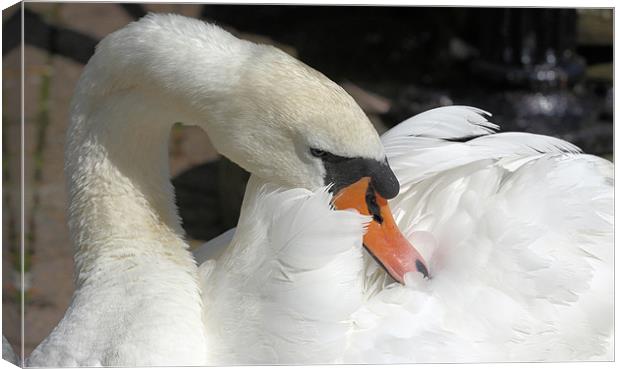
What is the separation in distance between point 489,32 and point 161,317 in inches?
76.7

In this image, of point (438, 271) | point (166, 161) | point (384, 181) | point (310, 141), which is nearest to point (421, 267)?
point (438, 271)

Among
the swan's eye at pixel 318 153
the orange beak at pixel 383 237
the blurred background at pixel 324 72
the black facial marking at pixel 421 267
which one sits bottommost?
the blurred background at pixel 324 72

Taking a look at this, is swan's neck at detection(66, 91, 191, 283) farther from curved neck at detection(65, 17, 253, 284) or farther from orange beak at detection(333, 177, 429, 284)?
orange beak at detection(333, 177, 429, 284)

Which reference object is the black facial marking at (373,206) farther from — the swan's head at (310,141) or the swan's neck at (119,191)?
the swan's neck at (119,191)

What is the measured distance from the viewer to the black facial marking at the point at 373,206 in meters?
1.72

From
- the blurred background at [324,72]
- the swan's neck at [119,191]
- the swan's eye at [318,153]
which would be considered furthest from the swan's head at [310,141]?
the blurred background at [324,72]

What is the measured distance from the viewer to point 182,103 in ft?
5.68

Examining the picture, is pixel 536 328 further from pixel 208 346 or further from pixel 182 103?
pixel 182 103

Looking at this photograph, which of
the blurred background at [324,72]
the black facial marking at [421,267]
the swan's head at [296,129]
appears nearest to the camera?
the swan's head at [296,129]

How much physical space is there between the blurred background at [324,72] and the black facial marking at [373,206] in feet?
2.04

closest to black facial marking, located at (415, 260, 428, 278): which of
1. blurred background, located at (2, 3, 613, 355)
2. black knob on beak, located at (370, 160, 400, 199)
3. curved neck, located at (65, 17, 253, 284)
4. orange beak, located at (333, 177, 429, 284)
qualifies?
orange beak, located at (333, 177, 429, 284)

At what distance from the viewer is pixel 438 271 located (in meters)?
1.77

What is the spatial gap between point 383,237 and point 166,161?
1.39 feet

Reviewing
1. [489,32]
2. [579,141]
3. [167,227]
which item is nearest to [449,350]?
[167,227]
